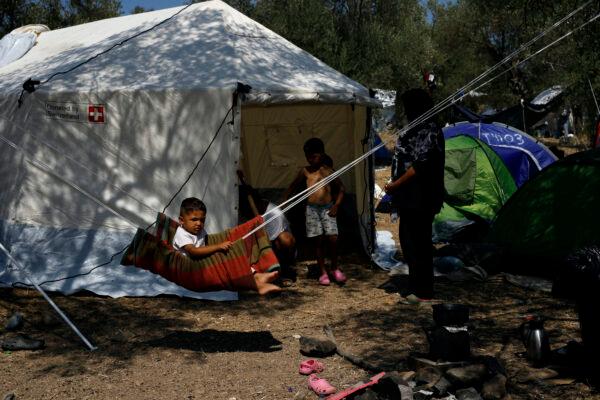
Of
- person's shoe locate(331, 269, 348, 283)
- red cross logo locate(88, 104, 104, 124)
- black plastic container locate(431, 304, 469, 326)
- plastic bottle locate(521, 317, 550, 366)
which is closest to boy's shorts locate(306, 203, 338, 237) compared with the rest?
person's shoe locate(331, 269, 348, 283)

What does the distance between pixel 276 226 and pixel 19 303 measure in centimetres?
240

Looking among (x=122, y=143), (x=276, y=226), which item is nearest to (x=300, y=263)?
(x=276, y=226)

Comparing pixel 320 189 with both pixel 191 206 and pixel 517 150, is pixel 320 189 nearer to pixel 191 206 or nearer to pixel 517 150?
pixel 191 206

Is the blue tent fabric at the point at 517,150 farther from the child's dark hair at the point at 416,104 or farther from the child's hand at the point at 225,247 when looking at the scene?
the child's hand at the point at 225,247

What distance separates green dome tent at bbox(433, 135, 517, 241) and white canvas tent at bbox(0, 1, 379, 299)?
242 cm

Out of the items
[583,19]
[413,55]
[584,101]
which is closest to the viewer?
[583,19]

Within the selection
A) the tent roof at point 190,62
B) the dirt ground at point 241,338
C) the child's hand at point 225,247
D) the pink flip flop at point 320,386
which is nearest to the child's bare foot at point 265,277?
the child's hand at point 225,247

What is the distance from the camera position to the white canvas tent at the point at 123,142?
22.2ft

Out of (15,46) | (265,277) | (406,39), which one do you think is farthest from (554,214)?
(406,39)

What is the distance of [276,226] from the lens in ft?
22.9

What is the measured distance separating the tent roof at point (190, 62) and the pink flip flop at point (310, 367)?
290 centimetres

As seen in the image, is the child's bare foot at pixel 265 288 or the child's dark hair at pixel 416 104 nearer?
the child's bare foot at pixel 265 288

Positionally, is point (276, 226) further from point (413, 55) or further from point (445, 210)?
point (413, 55)

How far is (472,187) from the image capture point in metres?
9.34
